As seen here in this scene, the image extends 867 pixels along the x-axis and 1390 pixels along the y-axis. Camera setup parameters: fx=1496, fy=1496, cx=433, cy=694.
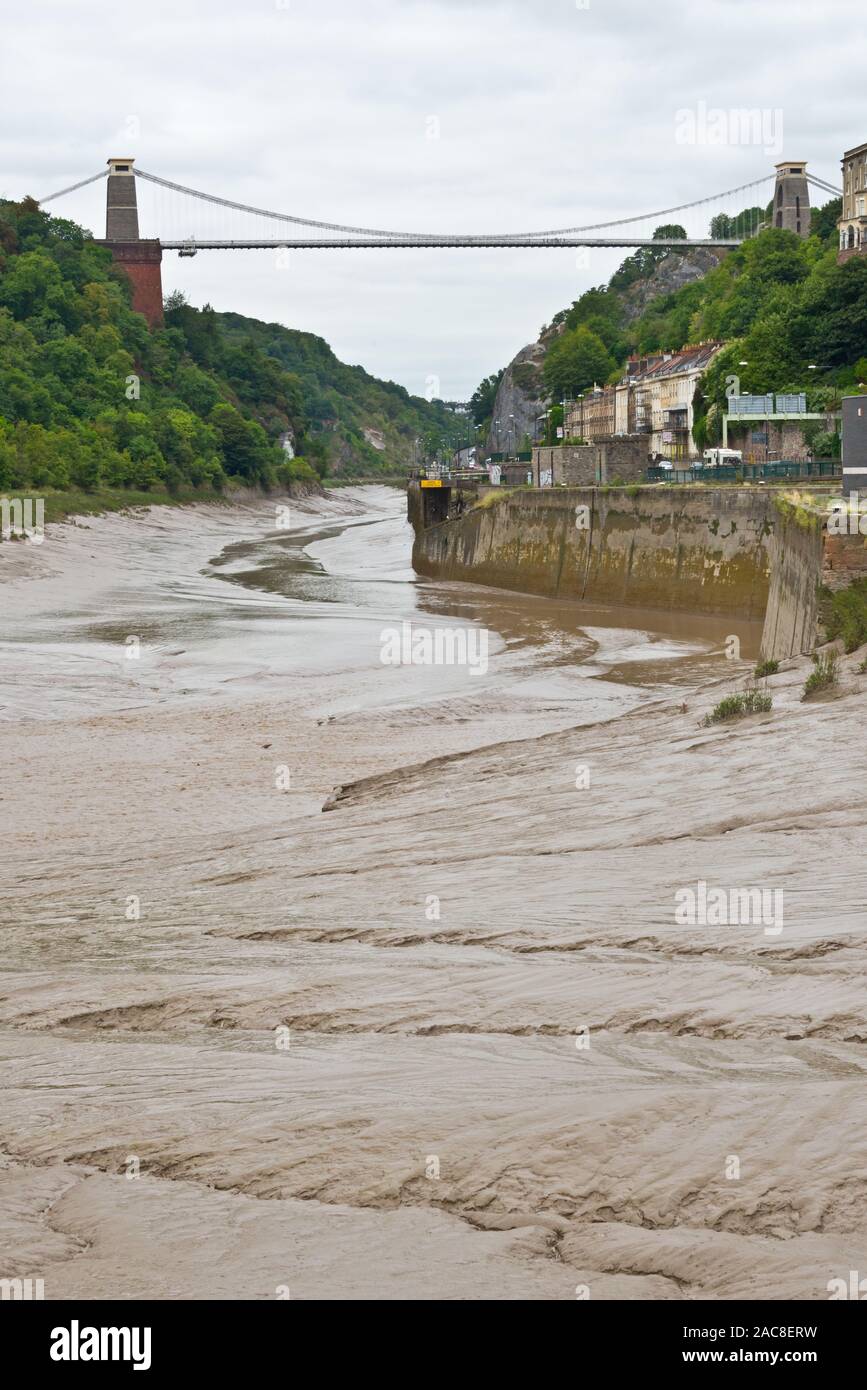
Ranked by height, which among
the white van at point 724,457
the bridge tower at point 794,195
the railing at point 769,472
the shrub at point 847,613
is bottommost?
the shrub at point 847,613

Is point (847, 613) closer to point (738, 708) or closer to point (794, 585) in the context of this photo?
A: point (738, 708)

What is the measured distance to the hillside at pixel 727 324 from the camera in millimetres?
59938

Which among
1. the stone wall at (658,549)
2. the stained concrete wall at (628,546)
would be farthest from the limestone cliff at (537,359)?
the stone wall at (658,549)

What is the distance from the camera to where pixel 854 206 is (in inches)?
3494

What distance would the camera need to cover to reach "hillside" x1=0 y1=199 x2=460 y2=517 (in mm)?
75750

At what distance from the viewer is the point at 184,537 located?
6462cm

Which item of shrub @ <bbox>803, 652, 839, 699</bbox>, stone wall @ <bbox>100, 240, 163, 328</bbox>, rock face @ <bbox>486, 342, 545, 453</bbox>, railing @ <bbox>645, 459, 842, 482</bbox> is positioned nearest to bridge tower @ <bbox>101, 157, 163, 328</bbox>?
stone wall @ <bbox>100, 240, 163, 328</bbox>

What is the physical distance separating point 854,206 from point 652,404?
1786cm

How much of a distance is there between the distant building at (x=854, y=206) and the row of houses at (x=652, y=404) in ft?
30.1

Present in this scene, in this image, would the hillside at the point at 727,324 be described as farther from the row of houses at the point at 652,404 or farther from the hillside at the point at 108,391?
the hillside at the point at 108,391

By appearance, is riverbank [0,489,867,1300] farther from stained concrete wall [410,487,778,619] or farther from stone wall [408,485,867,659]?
stained concrete wall [410,487,778,619]

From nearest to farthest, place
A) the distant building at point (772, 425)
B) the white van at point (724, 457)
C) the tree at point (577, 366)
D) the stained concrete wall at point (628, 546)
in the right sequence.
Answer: the stained concrete wall at point (628, 546)
the white van at point (724, 457)
the distant building at point (772, 425)
the tree at point (577, 366)

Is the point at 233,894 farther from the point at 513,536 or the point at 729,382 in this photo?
the point at 729,382

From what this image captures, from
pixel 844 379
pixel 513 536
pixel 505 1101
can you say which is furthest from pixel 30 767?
pixel 844 379
